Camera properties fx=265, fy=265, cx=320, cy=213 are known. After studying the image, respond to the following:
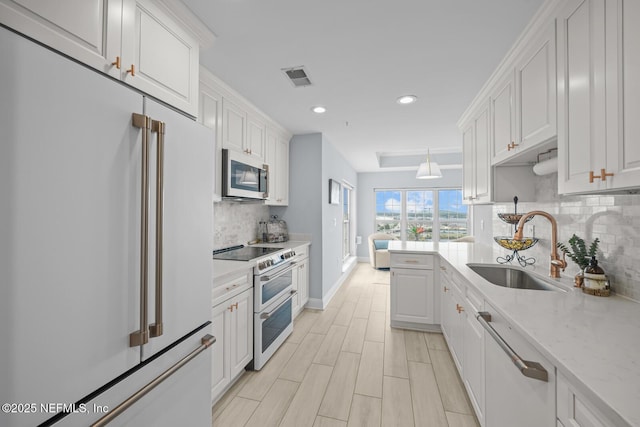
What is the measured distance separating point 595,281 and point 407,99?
2.07 meters

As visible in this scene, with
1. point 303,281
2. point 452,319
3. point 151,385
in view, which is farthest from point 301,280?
point 151,385

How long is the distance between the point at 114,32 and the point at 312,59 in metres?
1.23

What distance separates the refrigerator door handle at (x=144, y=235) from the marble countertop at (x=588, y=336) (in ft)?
4.55

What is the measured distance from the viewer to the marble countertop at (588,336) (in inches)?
26.4

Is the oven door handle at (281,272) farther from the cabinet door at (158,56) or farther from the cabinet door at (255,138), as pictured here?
the cabinet door at (158,56)

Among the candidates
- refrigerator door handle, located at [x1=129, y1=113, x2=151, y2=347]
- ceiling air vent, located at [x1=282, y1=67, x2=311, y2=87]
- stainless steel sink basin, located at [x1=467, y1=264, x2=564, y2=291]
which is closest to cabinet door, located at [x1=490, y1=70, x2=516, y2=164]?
stainless steel sink basin, located at [x1=467, y1=264, x2=564, y2=291]

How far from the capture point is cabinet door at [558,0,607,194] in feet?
3.66

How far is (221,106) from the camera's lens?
239cm

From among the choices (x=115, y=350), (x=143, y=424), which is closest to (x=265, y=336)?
(x=143, y=424)

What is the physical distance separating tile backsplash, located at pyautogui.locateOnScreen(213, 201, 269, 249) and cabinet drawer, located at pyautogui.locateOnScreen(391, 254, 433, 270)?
5.84ft

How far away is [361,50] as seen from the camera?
1862mm

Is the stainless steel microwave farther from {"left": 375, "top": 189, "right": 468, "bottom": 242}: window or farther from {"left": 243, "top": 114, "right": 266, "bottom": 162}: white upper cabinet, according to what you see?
{"left": 375, "top": 189, "right": 468, "bottom": 242}: window

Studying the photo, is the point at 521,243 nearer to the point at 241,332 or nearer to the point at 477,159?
the point at 477,159

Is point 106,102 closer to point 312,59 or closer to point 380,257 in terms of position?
point 312,59
